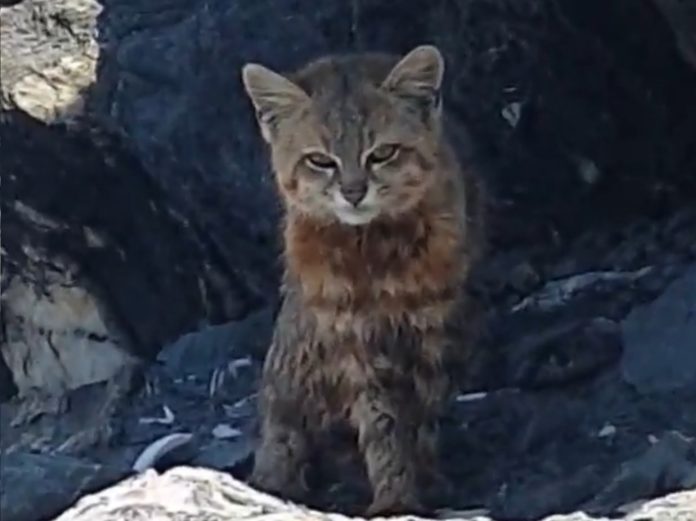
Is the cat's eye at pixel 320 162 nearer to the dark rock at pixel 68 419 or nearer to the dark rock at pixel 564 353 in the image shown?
the dark rock at pixel 564 353

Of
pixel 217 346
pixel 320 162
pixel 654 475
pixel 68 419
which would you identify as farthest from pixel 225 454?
pixel 654 475

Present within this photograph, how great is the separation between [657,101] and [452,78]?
0.67m

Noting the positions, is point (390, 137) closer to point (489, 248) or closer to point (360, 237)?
point (360, 237)

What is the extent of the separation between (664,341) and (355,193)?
132 centimetres

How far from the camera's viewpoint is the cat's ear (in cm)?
577

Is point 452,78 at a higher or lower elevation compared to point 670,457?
higher

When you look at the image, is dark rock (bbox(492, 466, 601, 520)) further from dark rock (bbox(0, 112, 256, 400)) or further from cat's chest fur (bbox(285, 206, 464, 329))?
dark rock (bbox(0, 112, 256, 400))

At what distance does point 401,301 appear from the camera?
577 cm

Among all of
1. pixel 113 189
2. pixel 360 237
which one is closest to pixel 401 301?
pixel 360 237

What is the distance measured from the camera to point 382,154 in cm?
567

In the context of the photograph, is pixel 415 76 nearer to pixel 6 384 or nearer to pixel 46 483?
pixel 46 483

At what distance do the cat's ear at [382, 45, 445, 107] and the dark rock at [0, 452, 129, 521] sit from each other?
4.78ft

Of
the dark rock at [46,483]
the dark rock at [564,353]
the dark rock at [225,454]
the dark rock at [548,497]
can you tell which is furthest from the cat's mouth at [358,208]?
the dark rock at [46,483]

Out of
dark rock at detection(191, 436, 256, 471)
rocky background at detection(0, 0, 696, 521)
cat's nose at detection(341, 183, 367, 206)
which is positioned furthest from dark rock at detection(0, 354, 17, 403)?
cat's nose at detection(341, 183, 367, 206)
